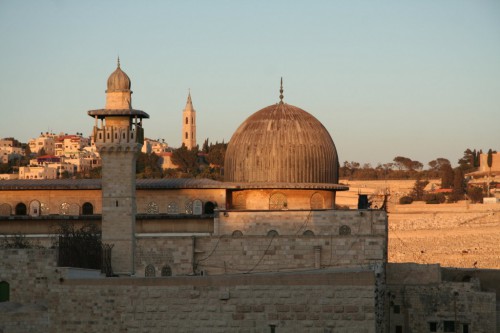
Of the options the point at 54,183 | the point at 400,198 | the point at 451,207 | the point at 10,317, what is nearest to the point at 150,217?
the point at 54,183

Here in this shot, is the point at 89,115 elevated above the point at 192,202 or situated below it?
above

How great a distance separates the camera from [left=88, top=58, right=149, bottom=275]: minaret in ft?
108

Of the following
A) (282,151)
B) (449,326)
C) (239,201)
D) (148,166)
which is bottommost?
(449,326)

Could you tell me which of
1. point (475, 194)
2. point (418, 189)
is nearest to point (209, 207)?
point (475, 194)

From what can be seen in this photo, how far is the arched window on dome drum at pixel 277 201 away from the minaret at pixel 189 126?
11755 centimetres

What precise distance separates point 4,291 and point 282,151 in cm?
1132

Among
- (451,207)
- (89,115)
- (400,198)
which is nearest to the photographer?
(89,115)

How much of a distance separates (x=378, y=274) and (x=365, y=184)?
8778cm

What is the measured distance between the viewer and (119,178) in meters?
33.1

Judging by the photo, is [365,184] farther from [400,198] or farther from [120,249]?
[120,249]

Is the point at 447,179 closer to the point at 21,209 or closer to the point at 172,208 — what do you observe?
the point at 172,208

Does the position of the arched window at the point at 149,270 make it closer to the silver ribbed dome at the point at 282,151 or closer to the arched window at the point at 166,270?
the arched window at the point at 166,270

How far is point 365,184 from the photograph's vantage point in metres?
117

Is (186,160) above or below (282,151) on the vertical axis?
above
